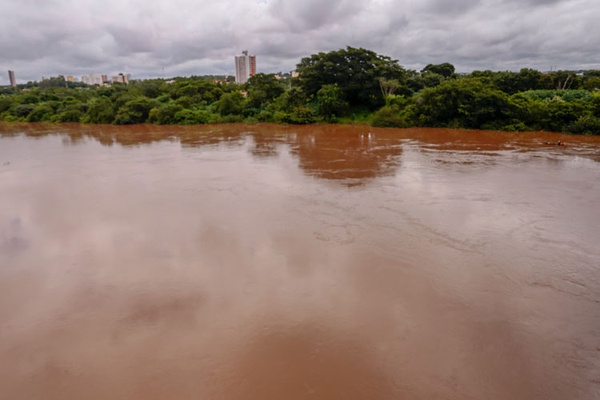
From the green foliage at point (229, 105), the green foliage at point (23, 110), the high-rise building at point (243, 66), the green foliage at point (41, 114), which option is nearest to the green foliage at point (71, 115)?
the green foliage at point (41, 114)

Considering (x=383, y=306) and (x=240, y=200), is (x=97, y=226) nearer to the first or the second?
(x=240, y=200)

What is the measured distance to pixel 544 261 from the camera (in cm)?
661

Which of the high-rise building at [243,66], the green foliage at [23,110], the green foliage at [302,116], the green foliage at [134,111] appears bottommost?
the green foliage at [302,116]

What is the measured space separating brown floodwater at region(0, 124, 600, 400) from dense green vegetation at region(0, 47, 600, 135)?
7.61 metres

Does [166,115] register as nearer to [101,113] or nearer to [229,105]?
[229,105]

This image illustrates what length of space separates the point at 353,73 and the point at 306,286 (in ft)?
68.2

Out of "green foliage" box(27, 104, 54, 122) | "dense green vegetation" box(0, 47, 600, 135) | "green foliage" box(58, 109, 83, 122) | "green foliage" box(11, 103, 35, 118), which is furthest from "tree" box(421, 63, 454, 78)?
"green foliage" box(11, 103, 35, 118)

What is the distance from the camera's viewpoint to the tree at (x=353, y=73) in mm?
23906

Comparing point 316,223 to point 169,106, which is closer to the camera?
point 316,223

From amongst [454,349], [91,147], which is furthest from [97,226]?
[91,147]

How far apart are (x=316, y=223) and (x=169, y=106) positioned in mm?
22932

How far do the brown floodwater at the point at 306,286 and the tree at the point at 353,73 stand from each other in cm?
1263

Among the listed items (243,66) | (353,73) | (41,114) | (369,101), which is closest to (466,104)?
(369,101)

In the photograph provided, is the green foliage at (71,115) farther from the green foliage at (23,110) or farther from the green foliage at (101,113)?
the green foliage at (23,110)
